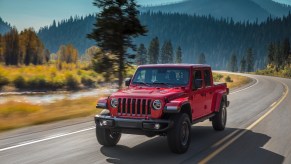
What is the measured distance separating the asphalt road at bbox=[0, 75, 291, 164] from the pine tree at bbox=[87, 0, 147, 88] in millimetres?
8566

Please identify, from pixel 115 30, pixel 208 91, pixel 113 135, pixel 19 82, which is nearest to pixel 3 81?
pixel 19 82

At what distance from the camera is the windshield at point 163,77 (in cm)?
950

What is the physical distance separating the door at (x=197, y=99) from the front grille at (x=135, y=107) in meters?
1.51

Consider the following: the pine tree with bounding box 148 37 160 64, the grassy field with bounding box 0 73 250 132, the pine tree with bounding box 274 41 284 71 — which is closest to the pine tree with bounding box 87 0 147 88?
the grassy field with bounding box 0 73 250 132

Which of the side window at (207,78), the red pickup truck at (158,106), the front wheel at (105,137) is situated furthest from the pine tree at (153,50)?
the front wheel at (105,137)

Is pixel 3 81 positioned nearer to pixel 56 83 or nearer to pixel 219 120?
pixel 56 83

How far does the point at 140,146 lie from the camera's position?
9242 millimetres

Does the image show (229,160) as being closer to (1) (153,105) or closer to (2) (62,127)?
(1) (153,105)

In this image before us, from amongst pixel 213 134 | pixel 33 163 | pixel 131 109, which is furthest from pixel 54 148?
pixel 213 134

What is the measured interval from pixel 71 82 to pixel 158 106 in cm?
4132

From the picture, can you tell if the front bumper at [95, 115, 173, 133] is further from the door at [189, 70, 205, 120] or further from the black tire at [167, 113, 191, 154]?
the door at [189, 70, 205, 120]

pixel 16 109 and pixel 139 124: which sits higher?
pixel 139 124

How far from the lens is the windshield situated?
9497 mm

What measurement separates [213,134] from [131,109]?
12.7 ft
